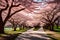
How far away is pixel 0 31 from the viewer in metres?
24.3

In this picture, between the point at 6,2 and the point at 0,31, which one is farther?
the point at 0,31

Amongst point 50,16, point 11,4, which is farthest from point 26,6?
point 50,16

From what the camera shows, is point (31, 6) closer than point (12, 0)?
No

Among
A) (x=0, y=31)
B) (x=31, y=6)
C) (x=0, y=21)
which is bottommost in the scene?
(x=0, y=31)

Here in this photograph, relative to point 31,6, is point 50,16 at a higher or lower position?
lower

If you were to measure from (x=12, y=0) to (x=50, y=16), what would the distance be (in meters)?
27.2

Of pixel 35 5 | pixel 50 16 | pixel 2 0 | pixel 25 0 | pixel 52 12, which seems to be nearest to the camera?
pixel 25 0

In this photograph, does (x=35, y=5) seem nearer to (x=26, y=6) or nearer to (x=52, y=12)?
(x=26, y=6)

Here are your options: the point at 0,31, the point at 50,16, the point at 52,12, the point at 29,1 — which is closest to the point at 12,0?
the point at 29,1

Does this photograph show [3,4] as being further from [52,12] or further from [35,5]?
[52,12]

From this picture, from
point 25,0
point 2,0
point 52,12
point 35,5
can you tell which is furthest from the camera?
point 52,12

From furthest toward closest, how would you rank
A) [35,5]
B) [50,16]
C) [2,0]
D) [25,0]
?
[50,16]
[35,5]
[2,0]
[25,0]

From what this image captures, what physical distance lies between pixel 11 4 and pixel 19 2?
1584mm

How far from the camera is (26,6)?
21.2 metres
